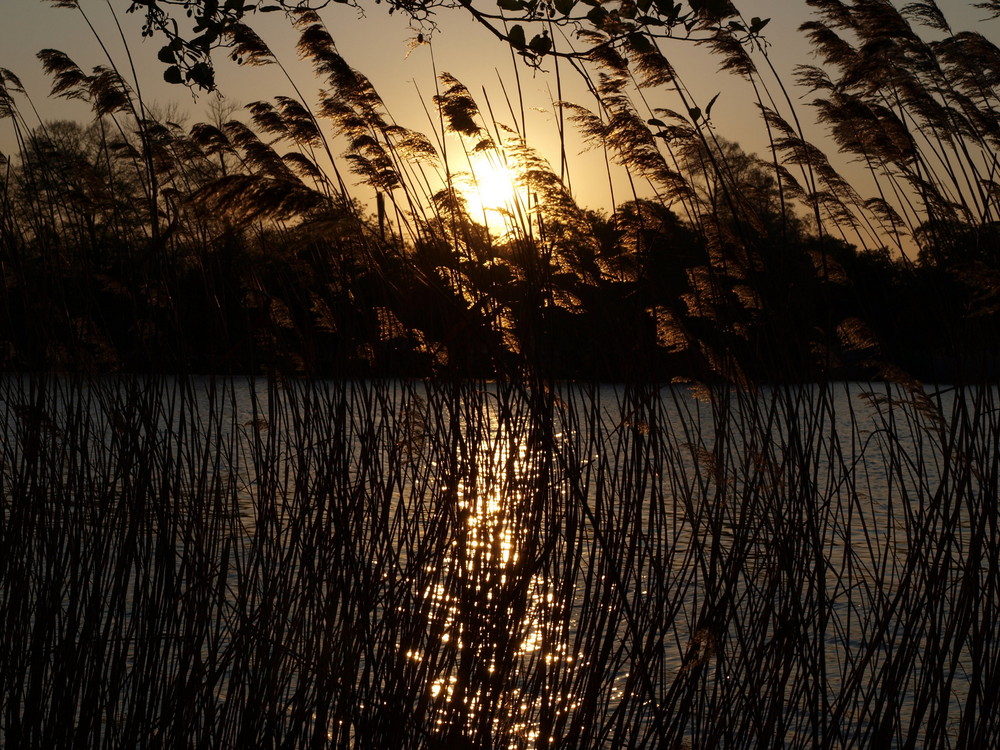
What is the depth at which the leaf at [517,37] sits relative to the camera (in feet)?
8.43

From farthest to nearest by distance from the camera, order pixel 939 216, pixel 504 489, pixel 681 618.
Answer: pixel 681 618 < pixel 939 216 < pixel 504 489

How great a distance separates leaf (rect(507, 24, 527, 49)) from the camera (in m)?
2.57

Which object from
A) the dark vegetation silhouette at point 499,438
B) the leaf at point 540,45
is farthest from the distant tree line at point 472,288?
the leaf at point 540,45

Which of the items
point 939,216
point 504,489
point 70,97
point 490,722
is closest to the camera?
point 490,722

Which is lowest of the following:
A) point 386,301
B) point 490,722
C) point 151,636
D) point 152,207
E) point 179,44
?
point 490,722

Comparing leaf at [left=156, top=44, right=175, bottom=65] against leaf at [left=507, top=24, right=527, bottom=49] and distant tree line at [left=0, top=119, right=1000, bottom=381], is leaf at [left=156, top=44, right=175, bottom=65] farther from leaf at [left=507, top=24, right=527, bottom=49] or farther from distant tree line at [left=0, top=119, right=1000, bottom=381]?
leaf at [left=507, top=24, right=527, bottom=49]

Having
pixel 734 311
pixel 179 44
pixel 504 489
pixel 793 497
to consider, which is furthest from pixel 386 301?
pixel 179 44

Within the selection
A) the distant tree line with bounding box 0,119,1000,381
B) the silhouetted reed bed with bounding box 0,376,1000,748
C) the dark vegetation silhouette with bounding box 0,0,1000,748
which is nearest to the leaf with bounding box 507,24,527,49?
the dark vegetation silhouette with bounding box 0,0,1000,748

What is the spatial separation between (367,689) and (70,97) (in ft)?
5.88

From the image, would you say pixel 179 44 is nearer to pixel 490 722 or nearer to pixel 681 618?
pixel 490 722

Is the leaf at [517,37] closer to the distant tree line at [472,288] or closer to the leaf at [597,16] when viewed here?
the leaf at [597,16]

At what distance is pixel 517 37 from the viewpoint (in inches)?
102

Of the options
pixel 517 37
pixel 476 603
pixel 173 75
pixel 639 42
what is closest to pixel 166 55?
pixel 173 75

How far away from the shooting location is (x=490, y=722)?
1.85m
